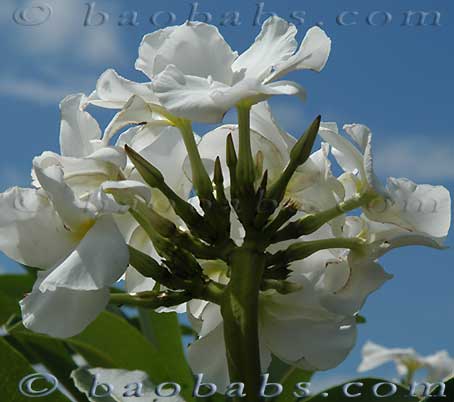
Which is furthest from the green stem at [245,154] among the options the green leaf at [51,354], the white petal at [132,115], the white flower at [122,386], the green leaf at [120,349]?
the green leaf at [51,354]

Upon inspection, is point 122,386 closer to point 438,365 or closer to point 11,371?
point 11,371

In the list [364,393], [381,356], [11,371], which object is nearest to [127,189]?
[11,371]

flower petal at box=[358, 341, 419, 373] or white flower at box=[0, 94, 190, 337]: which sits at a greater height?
white flower at box=[0, 94, 190, 337]

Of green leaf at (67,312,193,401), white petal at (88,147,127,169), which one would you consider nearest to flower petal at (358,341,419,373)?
green leaf at (67,312,193,401)

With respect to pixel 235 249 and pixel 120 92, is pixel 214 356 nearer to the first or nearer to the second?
pixel 235 249

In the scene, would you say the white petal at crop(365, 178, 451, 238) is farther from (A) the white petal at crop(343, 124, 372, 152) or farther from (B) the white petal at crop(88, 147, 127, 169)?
(B) the white petal at crop(88, 147, 127, 169)

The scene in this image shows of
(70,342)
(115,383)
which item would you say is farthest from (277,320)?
(70,342)
